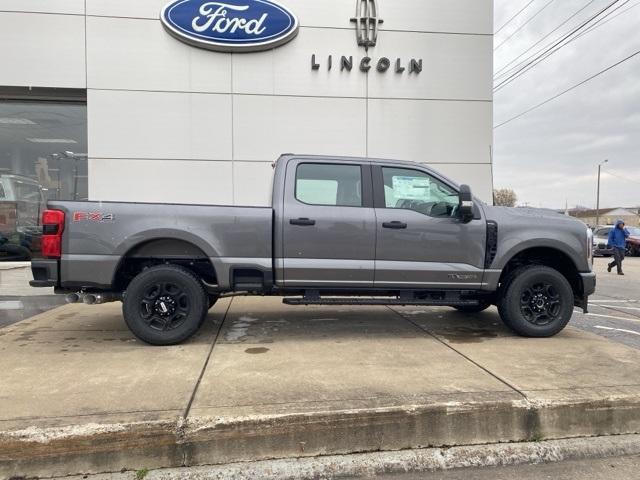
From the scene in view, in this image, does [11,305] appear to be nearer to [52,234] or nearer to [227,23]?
[52,234]

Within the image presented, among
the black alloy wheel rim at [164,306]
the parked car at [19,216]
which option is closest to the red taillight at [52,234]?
the black alloy wheel rim at [164,306]

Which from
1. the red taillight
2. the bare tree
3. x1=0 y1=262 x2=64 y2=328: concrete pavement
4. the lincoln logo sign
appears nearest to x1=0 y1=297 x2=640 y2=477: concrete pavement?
the red taillight

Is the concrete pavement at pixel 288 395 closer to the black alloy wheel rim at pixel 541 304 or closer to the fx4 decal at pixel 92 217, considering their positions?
the black alloy wheel rim at pixel 541 304

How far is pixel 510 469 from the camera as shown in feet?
10.5

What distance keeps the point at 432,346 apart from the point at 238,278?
2223 millimetres

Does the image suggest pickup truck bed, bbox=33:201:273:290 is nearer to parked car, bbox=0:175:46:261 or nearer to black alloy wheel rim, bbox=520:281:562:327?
black alloy wheel rim, bbox=520:281:562:327

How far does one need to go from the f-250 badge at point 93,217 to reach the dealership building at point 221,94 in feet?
16.8

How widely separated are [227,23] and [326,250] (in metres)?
6.67

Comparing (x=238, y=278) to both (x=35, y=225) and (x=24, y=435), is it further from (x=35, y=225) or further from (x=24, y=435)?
(x=35, y=225)

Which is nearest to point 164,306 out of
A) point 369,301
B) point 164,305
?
point 164,305

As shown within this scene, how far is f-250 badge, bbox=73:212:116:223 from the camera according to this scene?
189 inches

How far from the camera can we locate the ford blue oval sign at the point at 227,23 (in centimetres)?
966

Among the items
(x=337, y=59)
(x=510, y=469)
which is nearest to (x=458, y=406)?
(x=510, y=469)

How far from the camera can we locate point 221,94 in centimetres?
994
